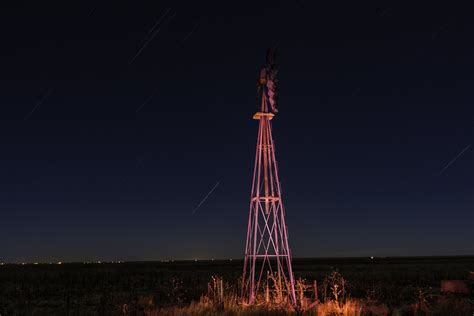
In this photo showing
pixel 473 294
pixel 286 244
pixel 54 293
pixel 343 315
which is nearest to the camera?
pixel 343 315

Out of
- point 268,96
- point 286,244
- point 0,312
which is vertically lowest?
point 0,312

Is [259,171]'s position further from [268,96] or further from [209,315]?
[209,315]

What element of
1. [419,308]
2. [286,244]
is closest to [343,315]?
[286,244]

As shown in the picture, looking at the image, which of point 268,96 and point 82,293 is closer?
point 268,96

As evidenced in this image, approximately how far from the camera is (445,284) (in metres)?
22.0

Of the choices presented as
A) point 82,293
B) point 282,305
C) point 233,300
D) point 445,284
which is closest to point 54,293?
point 82,293

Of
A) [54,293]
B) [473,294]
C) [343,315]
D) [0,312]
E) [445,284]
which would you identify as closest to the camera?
[343,315]

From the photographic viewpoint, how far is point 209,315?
511 inches

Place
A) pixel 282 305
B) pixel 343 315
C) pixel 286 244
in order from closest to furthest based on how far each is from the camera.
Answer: pixel 343 315, pixel 282 305, pixel 286 244

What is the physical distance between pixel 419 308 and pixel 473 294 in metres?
6.49

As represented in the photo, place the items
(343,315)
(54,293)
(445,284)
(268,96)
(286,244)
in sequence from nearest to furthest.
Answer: (343,315)
(286,244)
(268,96)
(445,284)
(54,293)

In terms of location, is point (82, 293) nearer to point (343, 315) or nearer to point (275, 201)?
point (275, 201)

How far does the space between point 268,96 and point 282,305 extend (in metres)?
6.83

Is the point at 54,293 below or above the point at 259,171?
below
